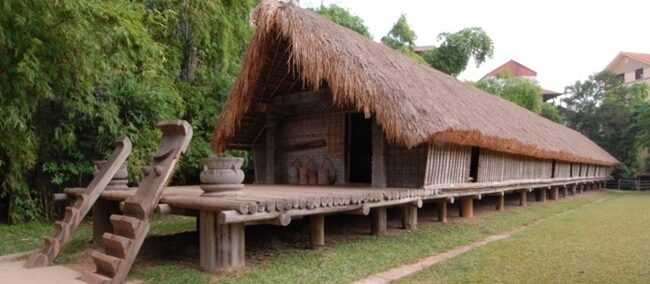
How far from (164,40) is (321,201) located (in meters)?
7.44

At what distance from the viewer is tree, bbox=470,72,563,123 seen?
87.0 ft

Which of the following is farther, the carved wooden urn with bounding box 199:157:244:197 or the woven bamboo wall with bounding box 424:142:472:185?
the woven bamboo wall with bounding box 424:142:472:185

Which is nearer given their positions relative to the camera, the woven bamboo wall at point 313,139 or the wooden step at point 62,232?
the wooden step at point 62,232

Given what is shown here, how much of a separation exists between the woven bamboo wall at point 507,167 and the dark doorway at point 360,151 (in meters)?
2.54

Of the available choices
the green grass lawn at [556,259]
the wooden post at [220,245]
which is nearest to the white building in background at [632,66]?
the green grass lawn at [556,259]

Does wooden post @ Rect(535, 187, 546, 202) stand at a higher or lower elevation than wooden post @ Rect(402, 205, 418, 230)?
lower

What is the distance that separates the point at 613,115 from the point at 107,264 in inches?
1087

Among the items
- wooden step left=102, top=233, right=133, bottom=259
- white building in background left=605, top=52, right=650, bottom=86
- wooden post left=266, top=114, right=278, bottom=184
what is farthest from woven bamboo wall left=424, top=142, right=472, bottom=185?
white building in background left=605, top=52, right=650, bottom=86

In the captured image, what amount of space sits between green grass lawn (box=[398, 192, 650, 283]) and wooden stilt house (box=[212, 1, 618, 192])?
1716 mm

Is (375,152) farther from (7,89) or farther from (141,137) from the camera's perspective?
(7,89)

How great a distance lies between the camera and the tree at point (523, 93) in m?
26.5

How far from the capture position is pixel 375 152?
726 centimetres

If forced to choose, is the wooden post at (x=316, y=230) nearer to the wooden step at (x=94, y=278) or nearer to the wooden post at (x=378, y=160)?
the wooden post at (x=378, y=160)

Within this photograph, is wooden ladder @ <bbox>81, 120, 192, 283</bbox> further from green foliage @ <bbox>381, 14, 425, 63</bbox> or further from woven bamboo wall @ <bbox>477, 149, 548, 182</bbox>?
green foliage @ <bbox>381, 14, 425, 63</bbox>
